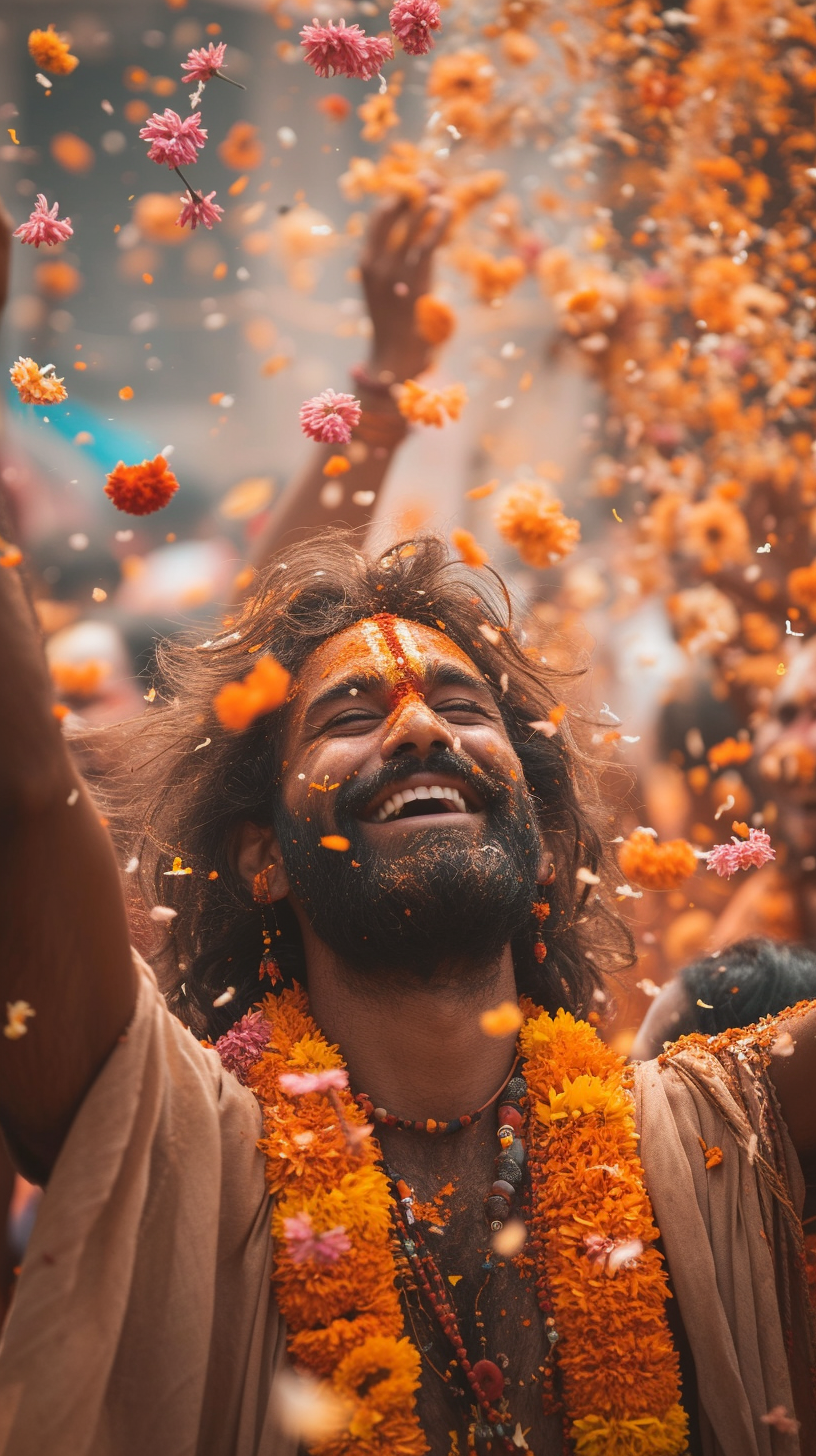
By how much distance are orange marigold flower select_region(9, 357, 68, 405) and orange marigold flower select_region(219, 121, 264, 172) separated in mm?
3298

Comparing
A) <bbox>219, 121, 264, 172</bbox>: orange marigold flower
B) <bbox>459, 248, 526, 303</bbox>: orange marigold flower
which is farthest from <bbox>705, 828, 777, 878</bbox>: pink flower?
<bbox>219, 121, 264, 172</bbox>: orange marigold flower

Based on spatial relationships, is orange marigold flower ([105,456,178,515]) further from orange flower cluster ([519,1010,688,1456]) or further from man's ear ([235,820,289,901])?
orange flower cluster ([519,1010,688,1456])

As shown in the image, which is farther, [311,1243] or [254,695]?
[254,695]

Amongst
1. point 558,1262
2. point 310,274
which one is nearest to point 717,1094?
point 558,1262

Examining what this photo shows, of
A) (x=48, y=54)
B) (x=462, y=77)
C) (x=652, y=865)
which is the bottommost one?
(x=652, y=865)

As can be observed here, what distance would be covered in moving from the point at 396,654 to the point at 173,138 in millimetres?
1367

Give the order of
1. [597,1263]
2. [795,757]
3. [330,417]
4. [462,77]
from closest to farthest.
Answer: [597,1263] < [330,417] < [795,757] < [462,77]

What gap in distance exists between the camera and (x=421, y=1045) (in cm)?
252

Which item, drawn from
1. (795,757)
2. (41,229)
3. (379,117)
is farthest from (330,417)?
(379,117)

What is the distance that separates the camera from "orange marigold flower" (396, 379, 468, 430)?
3.72 metres

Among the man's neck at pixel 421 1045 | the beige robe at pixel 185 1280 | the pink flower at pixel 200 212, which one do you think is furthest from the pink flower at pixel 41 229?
the man's neck at pixel 421 1045

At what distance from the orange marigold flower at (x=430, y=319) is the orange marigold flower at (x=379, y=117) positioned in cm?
127

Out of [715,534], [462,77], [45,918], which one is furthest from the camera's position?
[715,534]

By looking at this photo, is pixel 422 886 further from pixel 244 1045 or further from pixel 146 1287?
pixel 146 1287
